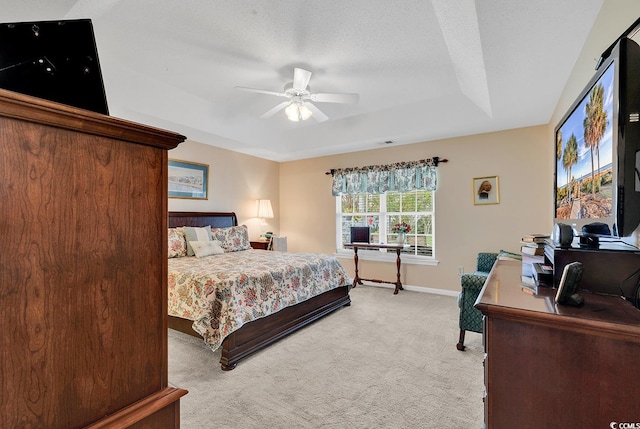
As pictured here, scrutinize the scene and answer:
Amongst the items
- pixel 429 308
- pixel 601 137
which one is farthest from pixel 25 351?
pixel 429 308

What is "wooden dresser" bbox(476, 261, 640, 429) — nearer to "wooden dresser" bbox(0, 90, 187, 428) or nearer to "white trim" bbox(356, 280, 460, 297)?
"wooden dresser" bbox(0, 90, 187, 428)

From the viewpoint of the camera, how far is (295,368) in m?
2.46

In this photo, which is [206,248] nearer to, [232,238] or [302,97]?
[232,238]

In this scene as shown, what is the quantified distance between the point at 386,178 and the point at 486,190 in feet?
5.07

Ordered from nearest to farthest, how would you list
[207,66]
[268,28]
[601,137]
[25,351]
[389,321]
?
Answer: [25,351], [601,137], [268,28], [207,66], [389,321]

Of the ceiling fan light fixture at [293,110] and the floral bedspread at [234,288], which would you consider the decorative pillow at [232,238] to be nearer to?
the floral bedspread at [234,288]

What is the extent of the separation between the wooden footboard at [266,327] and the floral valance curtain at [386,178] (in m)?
2.19

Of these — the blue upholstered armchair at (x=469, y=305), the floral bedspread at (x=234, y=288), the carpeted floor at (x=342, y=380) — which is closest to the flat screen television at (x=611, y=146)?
the blue upholstered armchair at (x=469, y=305)

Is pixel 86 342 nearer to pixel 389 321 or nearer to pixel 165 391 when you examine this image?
pixel 165 391

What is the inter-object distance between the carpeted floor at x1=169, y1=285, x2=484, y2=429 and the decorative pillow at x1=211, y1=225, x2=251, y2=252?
1.52 meters

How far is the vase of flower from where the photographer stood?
5.01 metres

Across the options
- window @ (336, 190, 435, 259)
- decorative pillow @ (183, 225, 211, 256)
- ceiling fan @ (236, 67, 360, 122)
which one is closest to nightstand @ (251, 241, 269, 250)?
decorative pillow @ (183, 225, 211, 256)

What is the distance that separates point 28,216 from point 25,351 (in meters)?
0.25

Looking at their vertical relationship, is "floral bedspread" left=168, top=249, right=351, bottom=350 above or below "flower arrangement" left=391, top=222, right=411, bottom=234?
below
